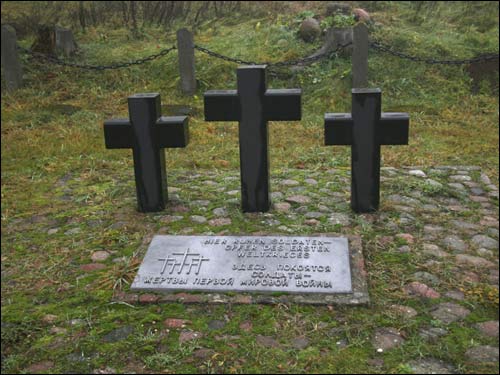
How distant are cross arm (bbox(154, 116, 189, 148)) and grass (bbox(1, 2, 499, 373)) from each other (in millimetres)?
579

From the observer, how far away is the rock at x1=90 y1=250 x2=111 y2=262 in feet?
13.7

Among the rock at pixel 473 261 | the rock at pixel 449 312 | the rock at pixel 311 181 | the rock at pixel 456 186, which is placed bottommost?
the rock at pixel 449 312

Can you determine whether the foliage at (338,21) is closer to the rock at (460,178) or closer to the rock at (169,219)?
the rock at (460,178)

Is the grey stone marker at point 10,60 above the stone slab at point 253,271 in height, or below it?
above

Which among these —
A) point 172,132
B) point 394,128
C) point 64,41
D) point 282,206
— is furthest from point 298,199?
point 64,41

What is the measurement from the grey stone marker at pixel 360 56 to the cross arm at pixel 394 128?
3.80m

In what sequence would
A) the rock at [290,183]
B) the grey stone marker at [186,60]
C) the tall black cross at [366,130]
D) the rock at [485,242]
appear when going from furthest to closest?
the grey stone marker at [186,60]
the rock at [290,183]
the tall black cross at [366,130]
the rock at [485,242]

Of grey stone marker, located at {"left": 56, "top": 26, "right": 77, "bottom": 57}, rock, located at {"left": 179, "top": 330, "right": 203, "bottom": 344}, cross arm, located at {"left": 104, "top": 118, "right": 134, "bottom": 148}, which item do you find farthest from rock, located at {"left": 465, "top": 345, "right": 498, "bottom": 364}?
grey stone marker, located at {"left": 56, "top": 26, "right": 77, "bottom": 57}

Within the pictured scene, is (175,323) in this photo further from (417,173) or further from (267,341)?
(417,173)

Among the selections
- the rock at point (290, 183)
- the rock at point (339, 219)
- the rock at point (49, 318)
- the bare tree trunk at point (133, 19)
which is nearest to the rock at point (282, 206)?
the rock at point (339, 219)

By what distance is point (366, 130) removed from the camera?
4.48 metres

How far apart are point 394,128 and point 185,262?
174 cm

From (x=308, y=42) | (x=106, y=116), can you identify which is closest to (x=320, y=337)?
(x=106, y=116)

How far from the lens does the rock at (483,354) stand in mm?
3023
